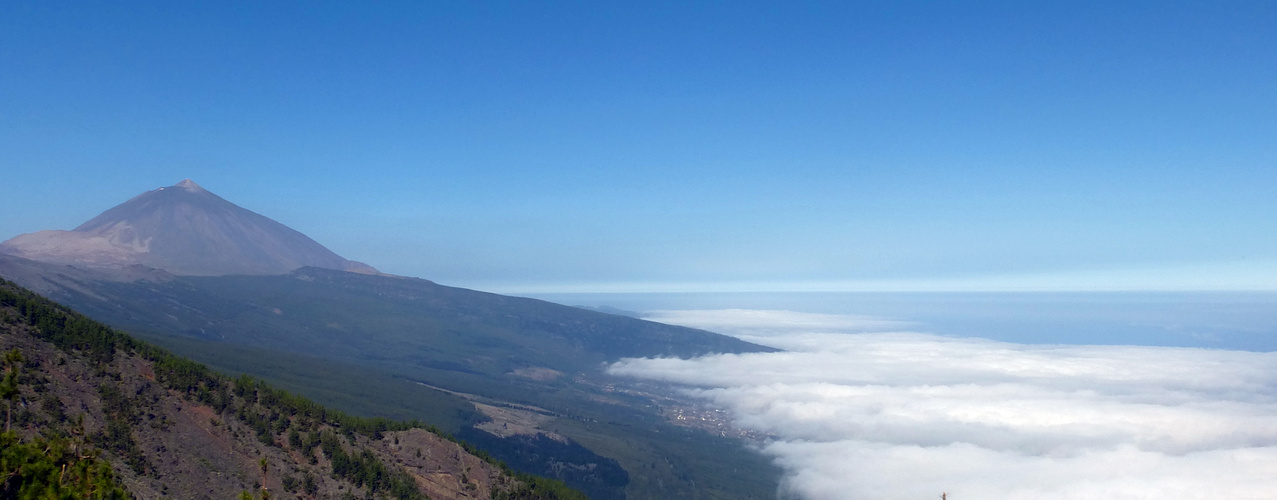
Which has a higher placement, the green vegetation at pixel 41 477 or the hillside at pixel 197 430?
the green vegetation at pixel 41 477

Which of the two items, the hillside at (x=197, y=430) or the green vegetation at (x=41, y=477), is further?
the hillside at (x=197, y=430)

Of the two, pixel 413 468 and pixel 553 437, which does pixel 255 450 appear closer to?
pixel 413 468

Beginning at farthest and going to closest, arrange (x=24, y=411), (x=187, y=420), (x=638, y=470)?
1. (x=638, y=470)
2. (x=187, y=420)
3. (x=24, y=411)

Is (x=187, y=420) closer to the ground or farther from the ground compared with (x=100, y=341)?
closer to the ground

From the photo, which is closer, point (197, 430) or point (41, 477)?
point (41, 477)

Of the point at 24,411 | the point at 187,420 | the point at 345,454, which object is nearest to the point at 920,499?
the point at 345,454

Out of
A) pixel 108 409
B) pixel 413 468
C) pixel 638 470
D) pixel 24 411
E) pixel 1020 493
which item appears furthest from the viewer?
pixel 638 470

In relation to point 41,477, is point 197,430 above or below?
below

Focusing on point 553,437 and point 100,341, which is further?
point 553,437
